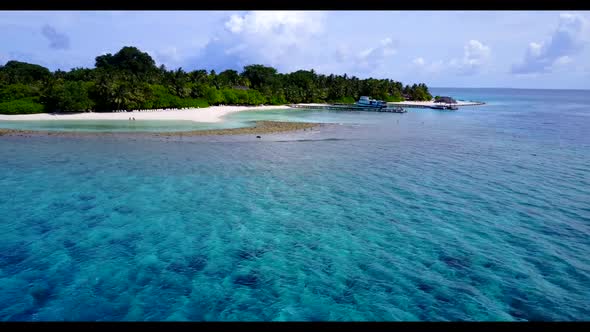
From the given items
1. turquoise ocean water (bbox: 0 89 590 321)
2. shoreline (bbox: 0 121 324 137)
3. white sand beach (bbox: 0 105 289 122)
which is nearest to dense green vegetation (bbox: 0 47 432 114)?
white sand beach (bbox: 0 105 289 122)

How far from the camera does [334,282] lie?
14367 millimetres

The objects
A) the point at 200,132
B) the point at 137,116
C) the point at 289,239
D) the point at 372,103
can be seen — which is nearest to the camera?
the point at 289,239

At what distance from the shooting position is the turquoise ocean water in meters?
12.9

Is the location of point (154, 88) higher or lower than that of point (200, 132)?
higher

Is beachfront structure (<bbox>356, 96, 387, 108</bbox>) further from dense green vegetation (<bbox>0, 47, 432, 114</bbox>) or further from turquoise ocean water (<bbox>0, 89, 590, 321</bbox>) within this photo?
turquoise ocean water (<bbox>0, 89, 590, 321</bbox>)

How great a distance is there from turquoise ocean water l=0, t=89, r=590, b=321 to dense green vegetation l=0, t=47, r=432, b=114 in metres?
40.4

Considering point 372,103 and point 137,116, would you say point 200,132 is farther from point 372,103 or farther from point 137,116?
point 372,103

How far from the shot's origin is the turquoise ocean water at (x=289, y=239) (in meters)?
12.9

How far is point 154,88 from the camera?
278ft

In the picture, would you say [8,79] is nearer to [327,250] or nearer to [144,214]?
[144,214]

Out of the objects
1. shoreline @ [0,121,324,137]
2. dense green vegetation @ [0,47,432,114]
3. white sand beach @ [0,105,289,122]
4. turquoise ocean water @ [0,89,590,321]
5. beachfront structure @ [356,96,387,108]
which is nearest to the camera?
turquoise ocean water @ [0,89,590,321]

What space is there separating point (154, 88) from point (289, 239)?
76110 millimetres

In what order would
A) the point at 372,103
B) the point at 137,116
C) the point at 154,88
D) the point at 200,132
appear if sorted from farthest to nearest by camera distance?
the point at 372,103 < the point at 154,88 < the point at 137,116 < the point at 200,132

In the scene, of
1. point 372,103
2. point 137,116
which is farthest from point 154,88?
point 372,103
